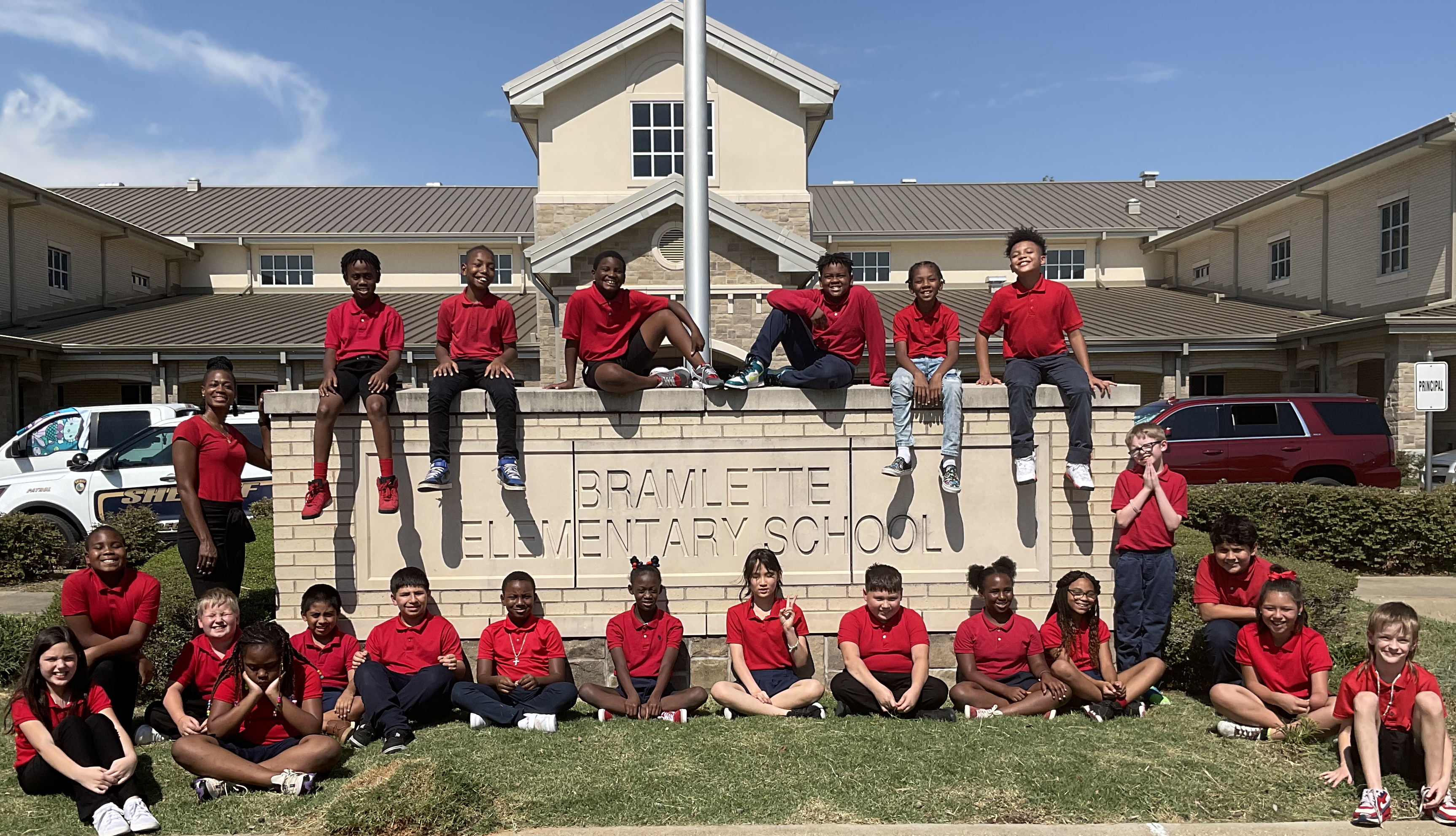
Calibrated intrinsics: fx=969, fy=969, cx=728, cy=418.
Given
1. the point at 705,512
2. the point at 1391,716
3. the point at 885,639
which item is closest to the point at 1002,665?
the point at 885,639

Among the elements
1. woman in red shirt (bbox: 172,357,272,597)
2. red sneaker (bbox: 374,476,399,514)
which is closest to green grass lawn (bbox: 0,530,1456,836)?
woman in red shirt (bbox: 172,357,272,597)

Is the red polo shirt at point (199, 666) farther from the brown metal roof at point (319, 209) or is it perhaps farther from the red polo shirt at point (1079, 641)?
the brown metal roof at point (319, 209)

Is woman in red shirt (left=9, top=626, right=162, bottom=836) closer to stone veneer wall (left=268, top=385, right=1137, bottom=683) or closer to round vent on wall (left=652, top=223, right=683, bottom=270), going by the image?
stone veneer wall (left=268, top=385, right=1137, bottom=683)

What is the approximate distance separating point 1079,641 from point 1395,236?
61.9 feet

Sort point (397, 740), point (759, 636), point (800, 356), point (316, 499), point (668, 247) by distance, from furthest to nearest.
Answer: point (668, 247)
point (800, 356)
point (316, 499)
point (759, 636)
point (397, 740)

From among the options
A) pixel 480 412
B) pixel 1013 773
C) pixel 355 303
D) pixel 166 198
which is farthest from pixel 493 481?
pixel 166 198

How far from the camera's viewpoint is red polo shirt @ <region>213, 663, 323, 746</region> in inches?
195

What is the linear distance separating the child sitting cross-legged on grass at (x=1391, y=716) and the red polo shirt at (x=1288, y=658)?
0.57 m

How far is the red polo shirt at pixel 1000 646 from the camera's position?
596 centimetres

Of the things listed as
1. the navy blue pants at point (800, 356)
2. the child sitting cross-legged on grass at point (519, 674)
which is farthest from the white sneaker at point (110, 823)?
the navy blue pants at point (800, 356)

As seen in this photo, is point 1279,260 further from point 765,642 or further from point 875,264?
point 765,642

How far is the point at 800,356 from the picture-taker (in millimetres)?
6824

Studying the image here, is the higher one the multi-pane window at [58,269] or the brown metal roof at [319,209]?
the brown metal roof at [319,209]

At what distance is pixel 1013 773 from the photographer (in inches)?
188
